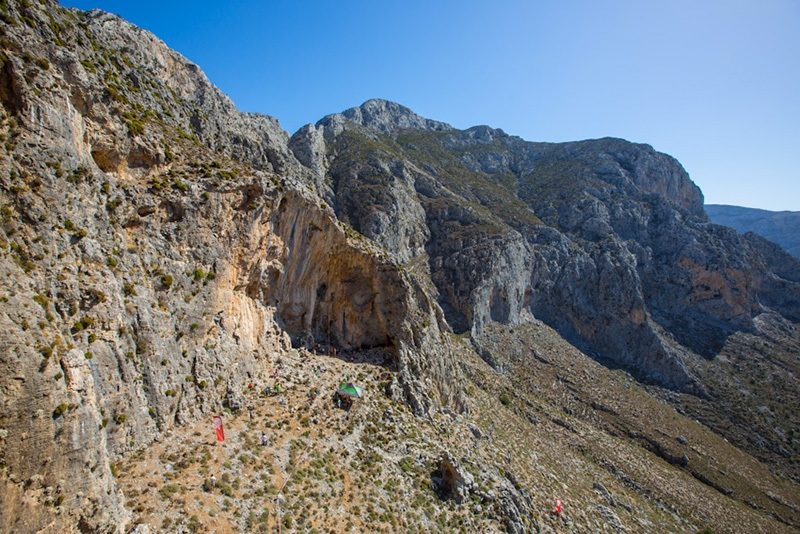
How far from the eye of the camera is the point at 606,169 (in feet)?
428

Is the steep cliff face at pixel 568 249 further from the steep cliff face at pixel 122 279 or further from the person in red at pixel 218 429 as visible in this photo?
the person in red at pixel 218 429

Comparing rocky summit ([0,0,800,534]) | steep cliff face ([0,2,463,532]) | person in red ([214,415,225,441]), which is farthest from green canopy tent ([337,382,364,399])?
person in red ([214,415,225,441])

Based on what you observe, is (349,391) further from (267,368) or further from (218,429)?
(218,429)

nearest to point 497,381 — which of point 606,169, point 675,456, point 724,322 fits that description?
point 675,456

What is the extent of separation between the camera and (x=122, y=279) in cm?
2022

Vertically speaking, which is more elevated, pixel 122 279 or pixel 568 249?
pixel 568 249

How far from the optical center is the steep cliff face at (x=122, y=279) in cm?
1420

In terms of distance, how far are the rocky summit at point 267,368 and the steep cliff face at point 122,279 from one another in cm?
11

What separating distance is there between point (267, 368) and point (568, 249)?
89.8 meters

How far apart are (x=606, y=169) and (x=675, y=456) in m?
98.5

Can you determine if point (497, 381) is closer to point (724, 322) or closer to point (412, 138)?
point (724, 322)

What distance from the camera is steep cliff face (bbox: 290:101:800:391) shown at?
275 ft

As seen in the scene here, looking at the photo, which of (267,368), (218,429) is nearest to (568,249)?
(267,368)

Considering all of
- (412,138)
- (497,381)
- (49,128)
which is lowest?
(497,381)
